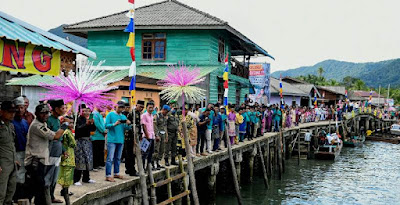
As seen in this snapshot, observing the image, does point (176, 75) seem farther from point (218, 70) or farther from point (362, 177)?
point (362, 177)

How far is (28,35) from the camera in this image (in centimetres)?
554

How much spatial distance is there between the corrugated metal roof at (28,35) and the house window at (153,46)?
1499 cm

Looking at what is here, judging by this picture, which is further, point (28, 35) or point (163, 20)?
point (163, 20)

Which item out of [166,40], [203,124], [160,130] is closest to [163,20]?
[166,40]

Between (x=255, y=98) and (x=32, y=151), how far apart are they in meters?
27.1

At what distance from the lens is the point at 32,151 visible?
6.37m

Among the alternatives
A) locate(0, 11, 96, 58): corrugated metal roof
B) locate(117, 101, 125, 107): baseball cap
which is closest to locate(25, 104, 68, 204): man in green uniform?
locate(0, 11, 96, 58): corrugated metal roof

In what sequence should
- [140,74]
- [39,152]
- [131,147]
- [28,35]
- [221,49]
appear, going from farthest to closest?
[221,49] < [140,74] < [131,147] < [39,152] < [28,35]

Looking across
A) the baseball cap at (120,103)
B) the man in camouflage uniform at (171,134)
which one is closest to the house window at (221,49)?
the man in camouflage uniform at (171,134)

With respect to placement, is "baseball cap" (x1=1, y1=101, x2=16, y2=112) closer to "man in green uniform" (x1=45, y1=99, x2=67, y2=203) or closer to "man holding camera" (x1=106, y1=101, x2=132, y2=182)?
"man in green uniform" (x1=45, y1=99, x2=67, y2=203)

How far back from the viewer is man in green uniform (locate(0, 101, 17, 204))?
5719mm

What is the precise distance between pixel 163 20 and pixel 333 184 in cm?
1258

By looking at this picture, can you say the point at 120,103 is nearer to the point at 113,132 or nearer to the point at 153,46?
the point at 113,132

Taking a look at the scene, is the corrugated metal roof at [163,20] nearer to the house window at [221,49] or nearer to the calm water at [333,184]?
the house window at [221,49]
